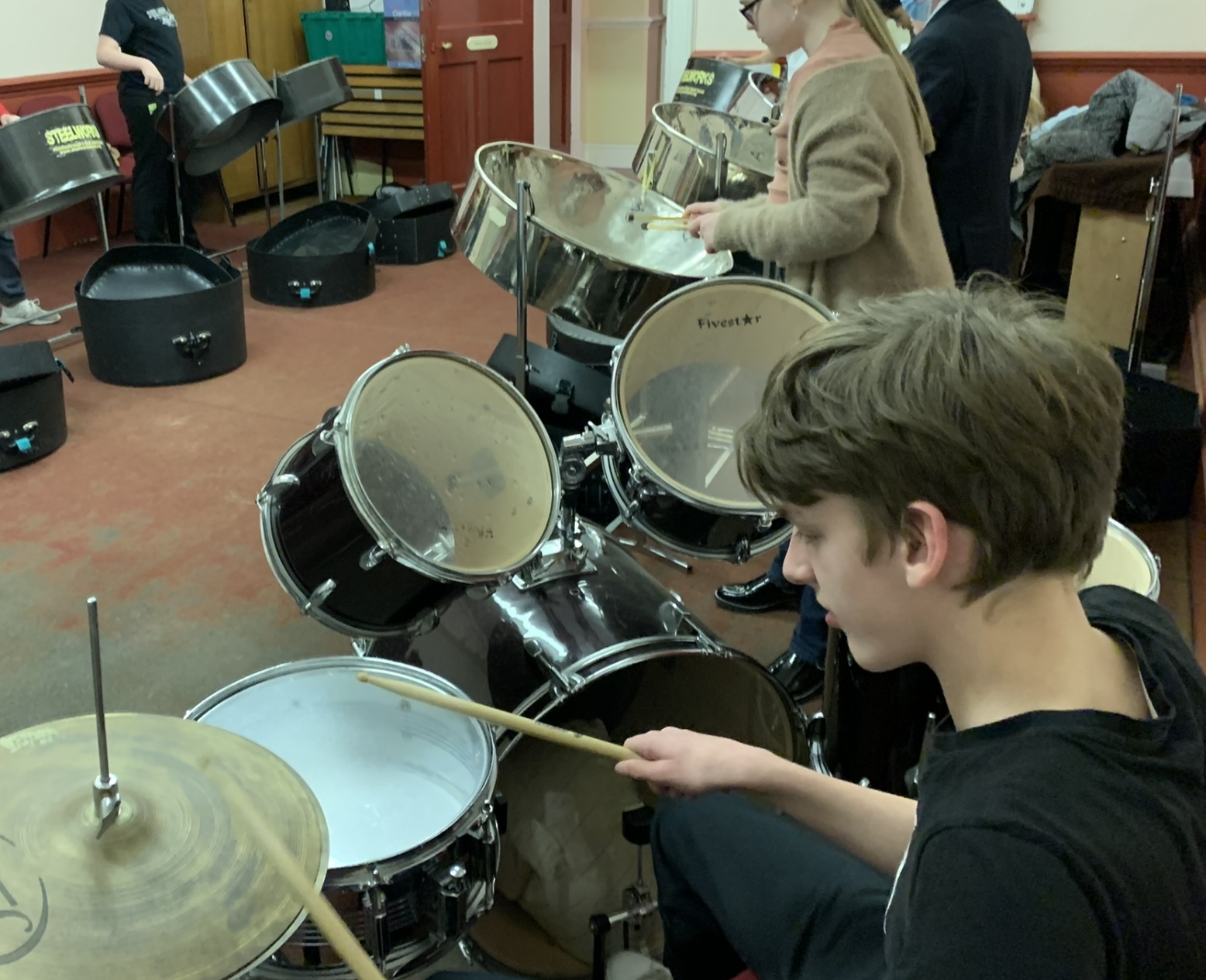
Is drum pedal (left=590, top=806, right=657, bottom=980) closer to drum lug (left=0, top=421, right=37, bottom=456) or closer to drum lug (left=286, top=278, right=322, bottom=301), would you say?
drum lug (left=0, top=421, right=37, bottom=456)

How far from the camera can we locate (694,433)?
1717 millimetres

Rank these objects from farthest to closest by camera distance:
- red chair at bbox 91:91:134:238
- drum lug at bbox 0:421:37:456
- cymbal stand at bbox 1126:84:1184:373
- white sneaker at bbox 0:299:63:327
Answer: red chair at bbox 91:91:134:238 < white sneaker at bbox 0:299:63:327 < cymbal stand at bbox 1126:84:1184:373 < drum lug at bbox 0:421:37:456

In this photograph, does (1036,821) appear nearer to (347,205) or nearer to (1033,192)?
(1033,192)

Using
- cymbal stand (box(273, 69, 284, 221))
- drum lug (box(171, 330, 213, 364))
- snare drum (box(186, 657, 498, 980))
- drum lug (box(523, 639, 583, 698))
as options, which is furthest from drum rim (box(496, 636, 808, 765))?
cymbal stand (box(273, 69, 284, 221))

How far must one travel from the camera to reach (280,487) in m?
1.38

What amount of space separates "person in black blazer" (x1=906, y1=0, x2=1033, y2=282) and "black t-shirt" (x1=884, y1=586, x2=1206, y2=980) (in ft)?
4.75

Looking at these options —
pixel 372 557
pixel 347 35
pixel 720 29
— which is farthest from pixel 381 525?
pixel 347 35

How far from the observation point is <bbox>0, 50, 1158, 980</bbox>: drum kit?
0.88 metres

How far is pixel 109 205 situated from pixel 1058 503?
5176mm

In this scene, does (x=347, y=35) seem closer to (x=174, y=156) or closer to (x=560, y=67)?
(x=560, y=67)

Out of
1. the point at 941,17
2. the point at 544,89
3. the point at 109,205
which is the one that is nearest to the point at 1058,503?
the point at 941,17

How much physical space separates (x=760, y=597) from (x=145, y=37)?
331 cm

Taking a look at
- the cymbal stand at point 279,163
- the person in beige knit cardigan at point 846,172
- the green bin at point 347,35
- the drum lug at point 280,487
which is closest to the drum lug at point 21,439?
the drum lug at point 280,487

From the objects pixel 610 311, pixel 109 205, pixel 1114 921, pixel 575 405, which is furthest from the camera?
pixel 109 205
